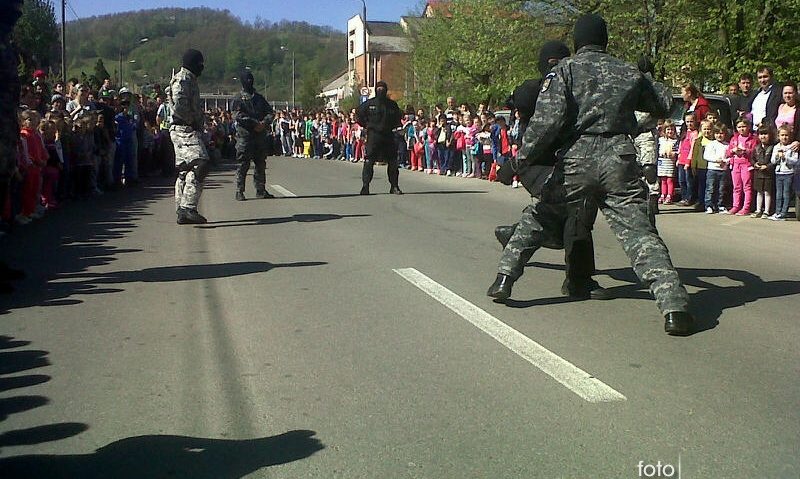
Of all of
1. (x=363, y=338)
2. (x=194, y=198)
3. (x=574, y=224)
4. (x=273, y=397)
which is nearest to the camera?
(x=273, y=397)

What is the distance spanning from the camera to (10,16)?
24.0 feet

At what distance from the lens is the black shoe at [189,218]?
1242 cm

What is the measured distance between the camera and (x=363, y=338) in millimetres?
5988

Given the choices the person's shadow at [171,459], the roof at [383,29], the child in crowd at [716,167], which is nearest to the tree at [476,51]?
the child in crowd at [716,167]

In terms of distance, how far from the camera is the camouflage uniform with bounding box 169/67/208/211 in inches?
468

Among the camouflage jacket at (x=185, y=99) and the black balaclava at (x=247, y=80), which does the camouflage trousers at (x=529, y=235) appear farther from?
the black balaclava at (x=247, y=80)

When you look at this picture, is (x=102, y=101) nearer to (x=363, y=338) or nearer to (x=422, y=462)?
(x=363, y=338)

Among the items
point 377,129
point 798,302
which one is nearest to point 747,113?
point 377,129

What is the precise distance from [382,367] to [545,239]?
2133mm

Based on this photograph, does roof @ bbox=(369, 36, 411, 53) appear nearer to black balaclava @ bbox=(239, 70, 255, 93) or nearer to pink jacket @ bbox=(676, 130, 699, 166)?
pink jacket @ bbox=(676, 130, 699, 166)

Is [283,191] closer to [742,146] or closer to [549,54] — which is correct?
[742,146]

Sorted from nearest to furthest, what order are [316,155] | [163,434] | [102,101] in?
[163,434], [102,101], [316,155]

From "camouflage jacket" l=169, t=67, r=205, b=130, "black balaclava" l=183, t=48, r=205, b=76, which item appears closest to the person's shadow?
"camouflage jacket" l=169, t=67, r=205, b=130

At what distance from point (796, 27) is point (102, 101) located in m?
15.4
